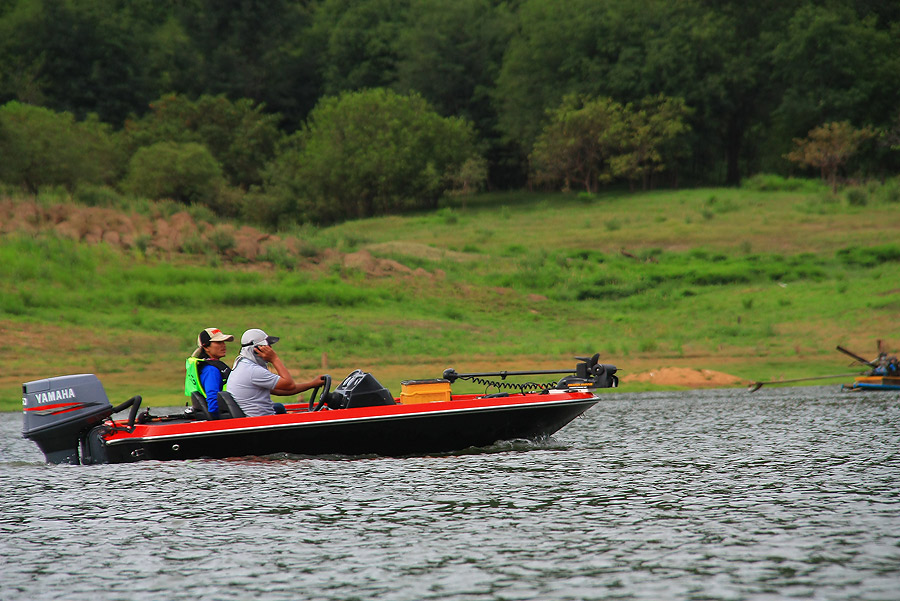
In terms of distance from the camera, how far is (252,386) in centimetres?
1429

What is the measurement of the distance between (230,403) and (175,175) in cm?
4880

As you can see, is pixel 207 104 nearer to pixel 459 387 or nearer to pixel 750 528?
pixel 459 387

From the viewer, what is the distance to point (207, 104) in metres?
77.3

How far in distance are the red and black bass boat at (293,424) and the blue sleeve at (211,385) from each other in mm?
152

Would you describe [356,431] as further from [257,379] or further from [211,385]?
[211,385]

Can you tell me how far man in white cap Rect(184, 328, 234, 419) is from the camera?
14018 millimetres

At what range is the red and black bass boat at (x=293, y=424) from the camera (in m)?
14.2

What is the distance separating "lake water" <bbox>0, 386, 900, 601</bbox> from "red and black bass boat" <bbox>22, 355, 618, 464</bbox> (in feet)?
0.84

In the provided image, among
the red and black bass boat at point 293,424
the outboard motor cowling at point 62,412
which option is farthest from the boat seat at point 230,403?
the outboard motor cowling at point 62,412

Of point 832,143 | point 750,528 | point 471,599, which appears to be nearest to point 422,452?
point 750,528

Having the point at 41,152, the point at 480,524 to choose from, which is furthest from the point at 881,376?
the point at 41,152

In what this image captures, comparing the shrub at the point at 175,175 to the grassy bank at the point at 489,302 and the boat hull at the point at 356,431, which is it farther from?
the boat hull at the point at 356,431

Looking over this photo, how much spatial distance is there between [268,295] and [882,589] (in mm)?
29971

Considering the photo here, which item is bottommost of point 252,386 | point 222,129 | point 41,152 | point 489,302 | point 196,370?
point 252,386
